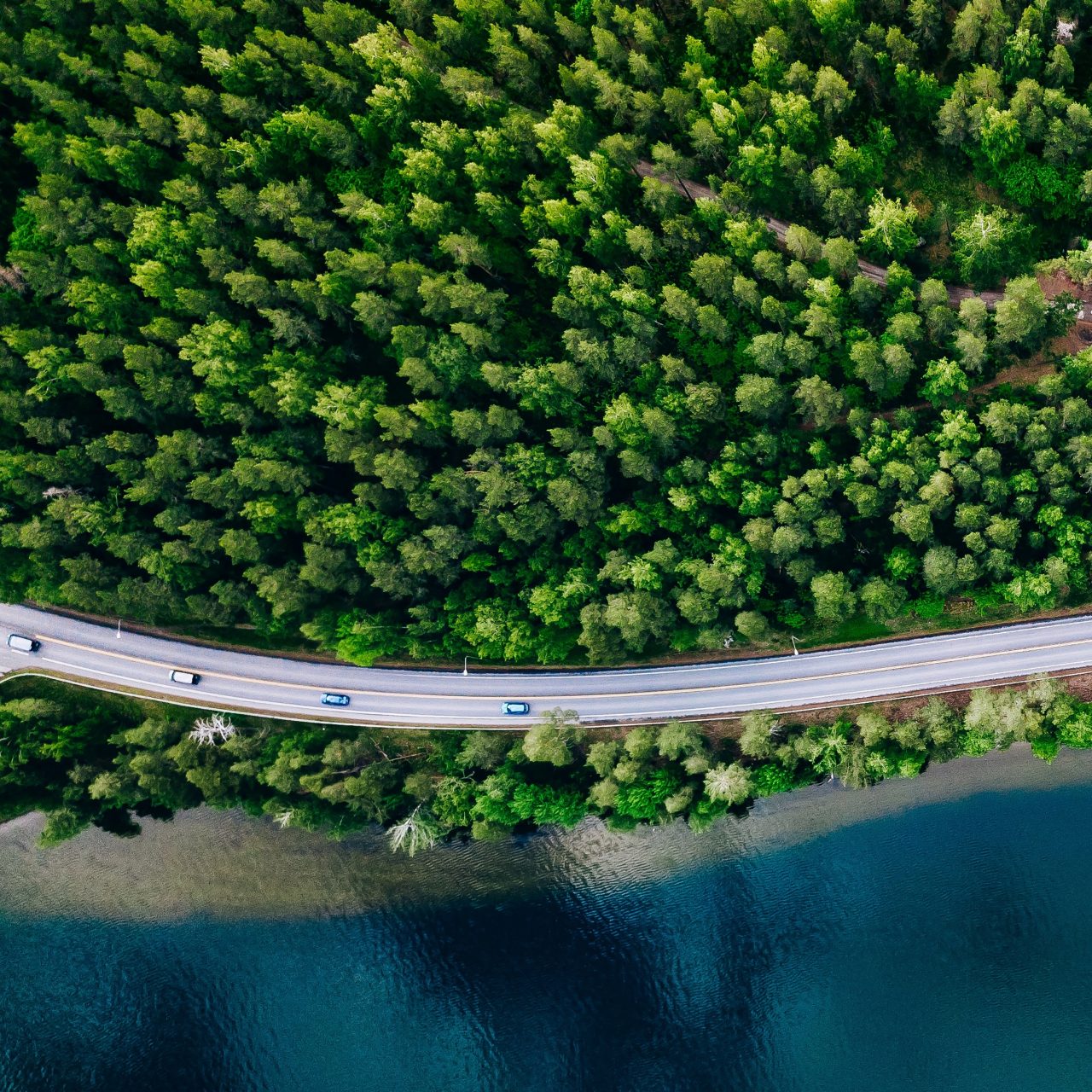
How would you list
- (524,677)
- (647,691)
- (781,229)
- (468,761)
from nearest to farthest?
(468,761), (781,229), (647,691), (524,677)

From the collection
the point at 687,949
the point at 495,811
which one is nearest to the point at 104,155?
the point at 495,811

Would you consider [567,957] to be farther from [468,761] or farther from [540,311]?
[540,311]

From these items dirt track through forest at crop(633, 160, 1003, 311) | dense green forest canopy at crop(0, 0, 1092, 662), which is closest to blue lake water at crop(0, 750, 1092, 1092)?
dense green forest canopy at crop(0, 0, 1092, 662)

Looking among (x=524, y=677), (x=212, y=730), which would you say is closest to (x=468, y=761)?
(x=524, y=677)

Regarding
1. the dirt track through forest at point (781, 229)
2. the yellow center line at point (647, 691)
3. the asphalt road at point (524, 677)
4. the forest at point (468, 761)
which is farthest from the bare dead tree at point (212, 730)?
the dirt track through forest at point (781, 229)

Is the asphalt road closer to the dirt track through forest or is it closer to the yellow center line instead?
the yellow center line

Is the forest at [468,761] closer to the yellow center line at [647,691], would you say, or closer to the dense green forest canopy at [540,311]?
the yellow center line at [647,691]

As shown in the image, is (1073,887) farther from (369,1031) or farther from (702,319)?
(369,1031)

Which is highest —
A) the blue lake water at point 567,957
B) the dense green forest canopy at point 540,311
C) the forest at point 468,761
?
the dense green forest canopy at point 540,311
